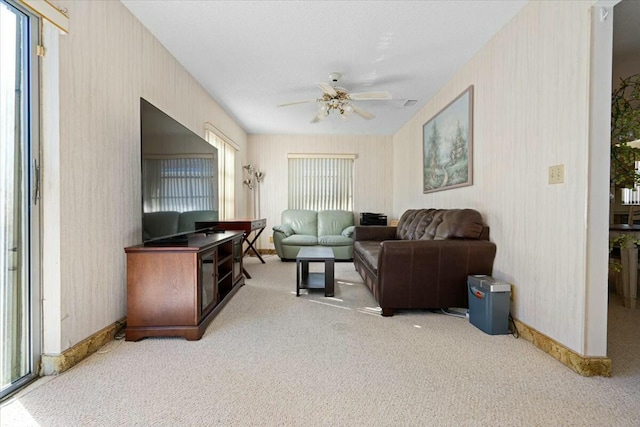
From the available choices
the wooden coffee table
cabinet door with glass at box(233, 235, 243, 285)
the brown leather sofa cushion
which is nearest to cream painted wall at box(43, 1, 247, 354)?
cabinet door with glass at box(233, 235, 243, 285)

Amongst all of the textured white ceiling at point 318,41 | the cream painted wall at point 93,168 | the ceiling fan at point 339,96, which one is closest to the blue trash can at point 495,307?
the textured white ceiling at point 318,41

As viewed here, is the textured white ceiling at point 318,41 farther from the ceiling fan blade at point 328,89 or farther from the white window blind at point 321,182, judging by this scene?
the white window blind at point 321,182

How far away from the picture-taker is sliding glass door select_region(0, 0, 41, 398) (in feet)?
4.91

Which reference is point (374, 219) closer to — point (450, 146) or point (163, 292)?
point (450, 146)

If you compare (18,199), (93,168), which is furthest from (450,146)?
(18,199)

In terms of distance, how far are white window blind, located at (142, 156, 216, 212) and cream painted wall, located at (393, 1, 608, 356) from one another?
106 inches

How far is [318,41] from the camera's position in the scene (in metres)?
2.60

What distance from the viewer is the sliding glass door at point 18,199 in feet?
4.91

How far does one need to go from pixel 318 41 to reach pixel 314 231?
3621 millimetres

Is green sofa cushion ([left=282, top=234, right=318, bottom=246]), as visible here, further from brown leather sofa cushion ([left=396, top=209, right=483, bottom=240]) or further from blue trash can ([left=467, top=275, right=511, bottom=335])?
blue trash can ([left=467, top=275, right=511, bottom=335])

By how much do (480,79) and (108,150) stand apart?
3167 millimetres

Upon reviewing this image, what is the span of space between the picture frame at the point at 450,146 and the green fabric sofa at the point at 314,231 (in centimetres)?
172

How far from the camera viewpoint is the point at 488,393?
147cm

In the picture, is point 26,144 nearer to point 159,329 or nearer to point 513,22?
point 159,329
